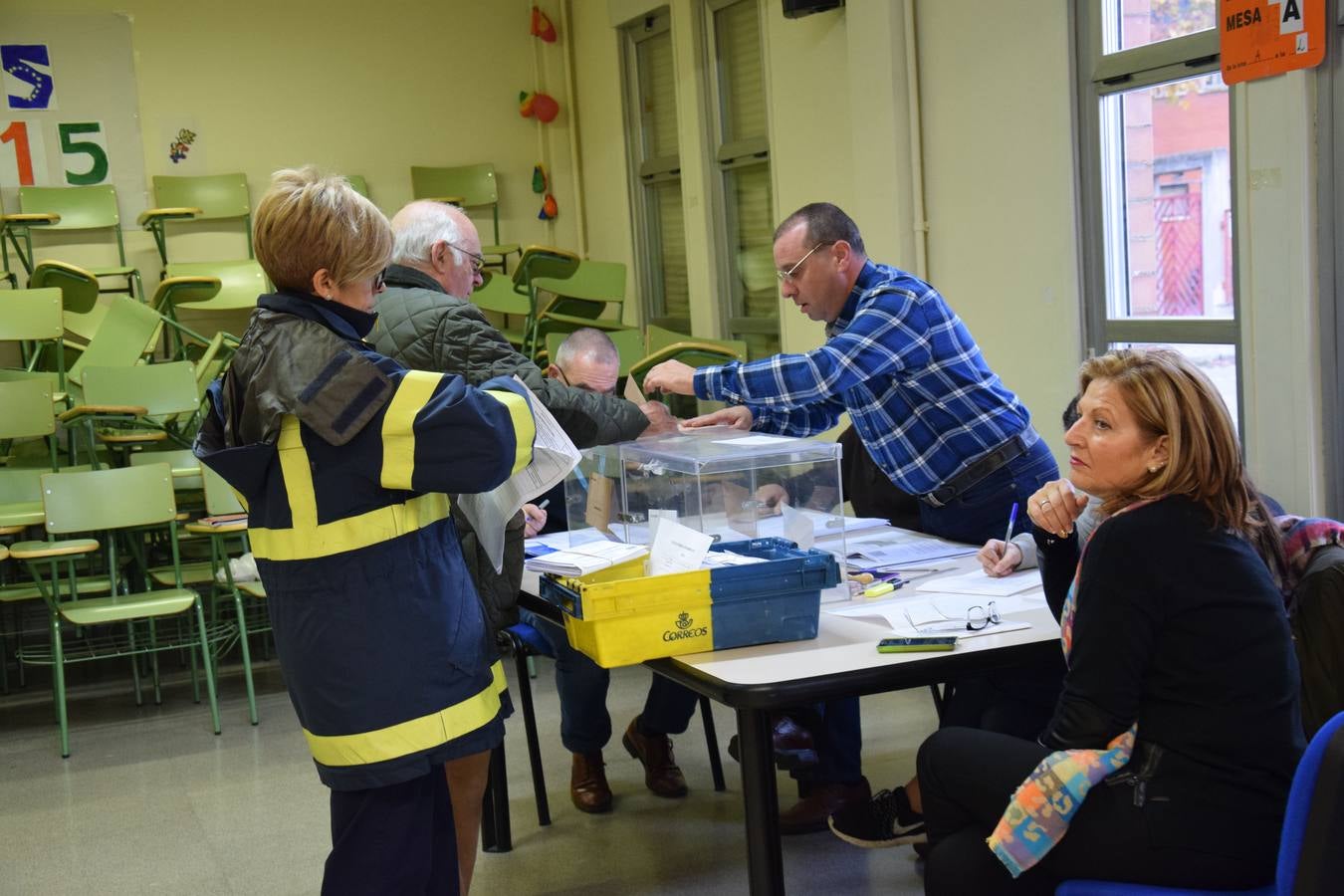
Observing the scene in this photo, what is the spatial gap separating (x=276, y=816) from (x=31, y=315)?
11.3 ft

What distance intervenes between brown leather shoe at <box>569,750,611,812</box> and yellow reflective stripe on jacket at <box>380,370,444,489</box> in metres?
1.97

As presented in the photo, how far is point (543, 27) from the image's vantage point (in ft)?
27.9

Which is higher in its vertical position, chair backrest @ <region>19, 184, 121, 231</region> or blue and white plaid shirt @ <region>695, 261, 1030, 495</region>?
chair backrest @ <region>19, 184, 121, 231</region>

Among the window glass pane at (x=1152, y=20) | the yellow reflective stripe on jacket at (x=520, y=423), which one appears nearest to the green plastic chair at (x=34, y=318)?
the window glass pane at (x=1152, y=20)

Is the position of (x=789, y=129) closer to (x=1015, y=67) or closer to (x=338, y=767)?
(x=1015, y=67)

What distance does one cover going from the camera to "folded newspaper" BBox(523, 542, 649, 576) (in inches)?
94.7

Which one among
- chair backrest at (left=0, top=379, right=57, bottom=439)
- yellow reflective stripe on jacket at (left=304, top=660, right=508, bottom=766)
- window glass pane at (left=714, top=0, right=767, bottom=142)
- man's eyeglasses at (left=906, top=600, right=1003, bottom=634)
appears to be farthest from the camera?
window glass pane at (left=714, top=0, right=767, bottom=142)

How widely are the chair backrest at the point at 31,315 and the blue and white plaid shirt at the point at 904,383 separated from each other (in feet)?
14.1

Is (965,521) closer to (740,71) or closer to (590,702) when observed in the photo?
(590,702)

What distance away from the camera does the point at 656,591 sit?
7.39 ft

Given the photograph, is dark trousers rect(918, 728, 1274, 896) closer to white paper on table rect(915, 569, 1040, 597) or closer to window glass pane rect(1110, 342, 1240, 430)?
white paper on table rect(915, 569, 1040, 597)

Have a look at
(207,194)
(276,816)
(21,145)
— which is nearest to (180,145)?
(207,194)

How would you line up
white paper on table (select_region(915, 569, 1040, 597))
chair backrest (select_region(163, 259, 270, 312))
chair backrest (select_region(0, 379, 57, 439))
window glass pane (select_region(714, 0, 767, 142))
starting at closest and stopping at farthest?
1. white paper on table (select_region(915, 569, 1040, 597))
2. chair backrest (select_region(0, 379, 57, 439))
3. window glass pane (select_region(714, 0, 767, 142))
4. chair backrest (select_region(163, 259, 270, 312))

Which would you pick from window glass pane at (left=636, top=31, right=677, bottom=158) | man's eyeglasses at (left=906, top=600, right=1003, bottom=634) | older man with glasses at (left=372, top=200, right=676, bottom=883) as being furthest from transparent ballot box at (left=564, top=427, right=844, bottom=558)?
window glass pane at (left=636, top=31, right=677, bottom=158)
